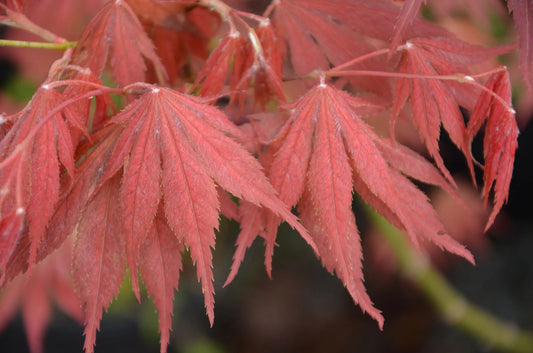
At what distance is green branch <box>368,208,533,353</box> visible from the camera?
1.45 meters

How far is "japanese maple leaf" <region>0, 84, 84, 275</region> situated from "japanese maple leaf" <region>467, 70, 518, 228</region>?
0.53 m

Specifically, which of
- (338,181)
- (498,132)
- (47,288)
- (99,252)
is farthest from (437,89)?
(47,288)

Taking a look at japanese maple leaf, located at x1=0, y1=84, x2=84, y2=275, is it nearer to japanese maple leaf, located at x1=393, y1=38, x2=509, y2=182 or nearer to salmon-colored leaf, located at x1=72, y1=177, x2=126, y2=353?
salmon-colored leaf, located at x1=72, y1=177, x2=126, y2=353

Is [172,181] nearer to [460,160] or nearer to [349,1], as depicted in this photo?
[349,1]

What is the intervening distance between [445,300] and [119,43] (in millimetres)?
1340

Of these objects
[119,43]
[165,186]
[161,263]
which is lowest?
[161,263]

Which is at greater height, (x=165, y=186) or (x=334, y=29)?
(x=334, y=29)

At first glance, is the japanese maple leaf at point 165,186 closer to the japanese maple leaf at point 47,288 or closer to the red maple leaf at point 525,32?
the red maple leaf at point 525,32

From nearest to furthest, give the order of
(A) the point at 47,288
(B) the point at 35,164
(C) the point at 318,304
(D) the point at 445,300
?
(B) the point at 35,164 → (A) the point at 47,288 → (D) the point at 445,300 → (C) the point at 318,304

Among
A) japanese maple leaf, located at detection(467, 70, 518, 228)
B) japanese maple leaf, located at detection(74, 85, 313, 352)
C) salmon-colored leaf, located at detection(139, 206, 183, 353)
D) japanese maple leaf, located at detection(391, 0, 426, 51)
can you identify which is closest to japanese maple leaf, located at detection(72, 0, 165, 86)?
japanese maple leaf, located at detection(74, 85, 313, 352)

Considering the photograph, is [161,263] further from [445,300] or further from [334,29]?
[445,300]

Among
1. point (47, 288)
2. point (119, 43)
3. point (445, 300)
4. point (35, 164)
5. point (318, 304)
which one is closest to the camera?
point (35, 164)

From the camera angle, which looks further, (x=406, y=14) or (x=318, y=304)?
(x=318, y=304)

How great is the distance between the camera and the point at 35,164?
1.81ft
